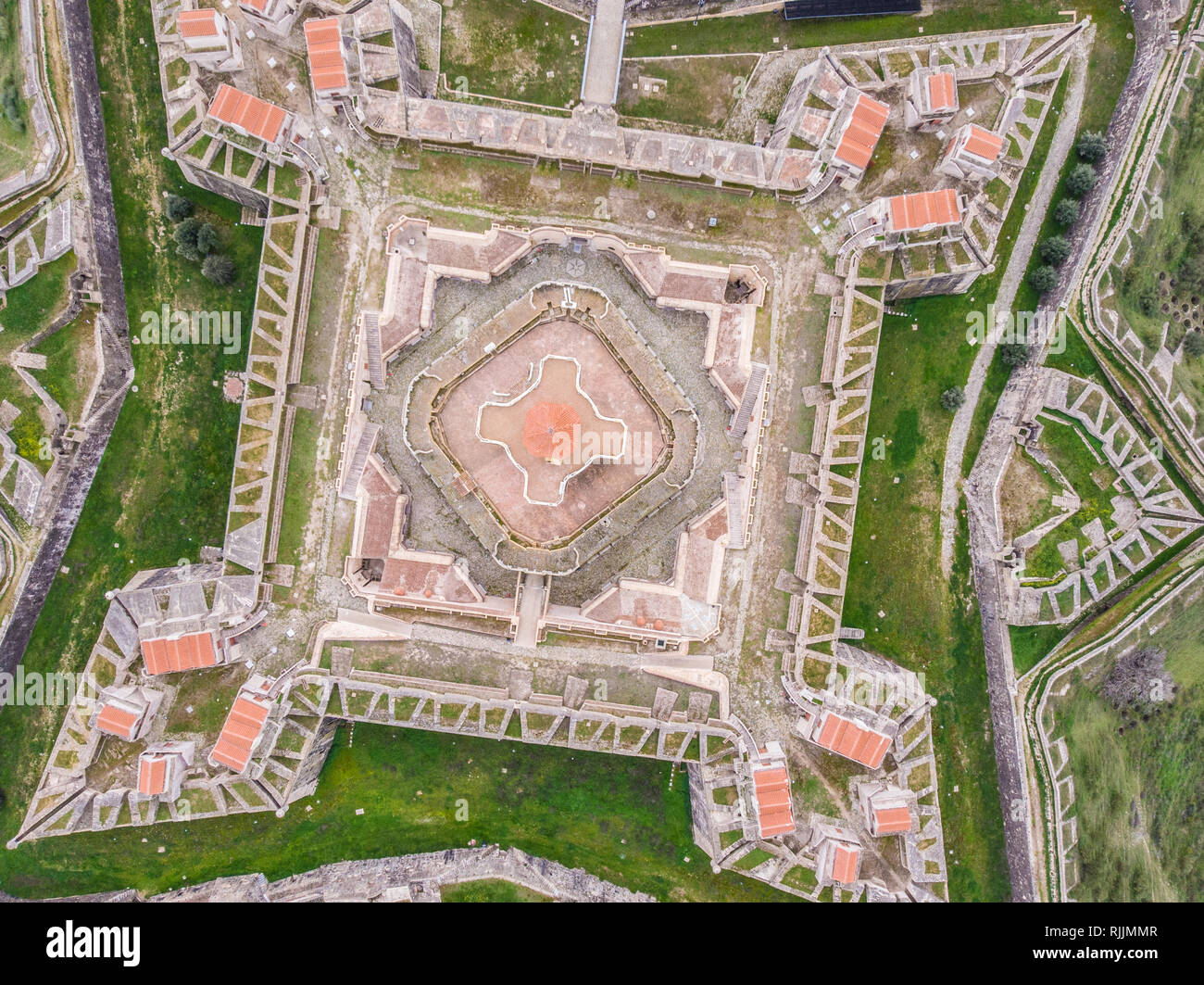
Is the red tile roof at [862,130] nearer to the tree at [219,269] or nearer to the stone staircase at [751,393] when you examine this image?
the stone staircase at [751,393]

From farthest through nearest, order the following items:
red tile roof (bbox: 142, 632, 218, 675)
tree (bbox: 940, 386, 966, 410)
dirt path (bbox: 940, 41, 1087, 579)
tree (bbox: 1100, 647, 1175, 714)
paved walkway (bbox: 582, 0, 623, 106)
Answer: paved walkway (bbox: 582, 0, 623, 106) < dirt path (bbox: 940, 41, 1087, 579) < tree (bbox: 940, 386, 966, 410) < tree (bbox: 1100, 647, 1175, 714) < red tile roof (bbox: 142, 632, 218, 675)

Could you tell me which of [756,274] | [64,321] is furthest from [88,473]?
[756,274]

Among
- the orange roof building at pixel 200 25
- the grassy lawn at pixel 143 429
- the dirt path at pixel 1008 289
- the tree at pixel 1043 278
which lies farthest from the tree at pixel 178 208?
the tree at pixel 1043 278

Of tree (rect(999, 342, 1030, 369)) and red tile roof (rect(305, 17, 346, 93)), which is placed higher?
red tile roof (rect(305, 17, 346, 93))

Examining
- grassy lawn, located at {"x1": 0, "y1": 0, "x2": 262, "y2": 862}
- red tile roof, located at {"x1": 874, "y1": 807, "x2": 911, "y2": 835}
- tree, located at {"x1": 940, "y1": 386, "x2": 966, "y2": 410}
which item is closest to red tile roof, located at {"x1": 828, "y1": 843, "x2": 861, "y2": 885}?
red tile roof, located at {"x1": 874, "y1": 807, "x2": 911, "y2": 835}

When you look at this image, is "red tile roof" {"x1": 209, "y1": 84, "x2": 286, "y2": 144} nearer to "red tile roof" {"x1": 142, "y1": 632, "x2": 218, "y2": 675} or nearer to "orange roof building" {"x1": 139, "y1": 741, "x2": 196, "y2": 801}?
"red tile roof" {"x1": 142, "y1": 632, "x2": 218, "y2": 675}
